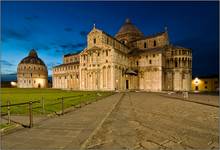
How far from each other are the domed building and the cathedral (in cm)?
6477

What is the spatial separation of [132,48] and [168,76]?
17.3 m

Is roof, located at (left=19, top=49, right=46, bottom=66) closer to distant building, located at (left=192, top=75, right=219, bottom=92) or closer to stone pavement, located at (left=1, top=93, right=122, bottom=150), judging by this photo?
distant building, located at (left=192, top=75, right=219, bottom=92)

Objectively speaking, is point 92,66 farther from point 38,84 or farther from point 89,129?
point 38,84

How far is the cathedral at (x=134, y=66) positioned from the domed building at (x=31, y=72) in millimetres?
64774

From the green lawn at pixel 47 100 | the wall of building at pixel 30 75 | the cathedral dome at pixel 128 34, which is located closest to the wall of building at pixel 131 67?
the cathedral dome at pixel 128 34

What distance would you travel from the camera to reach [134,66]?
6266cm

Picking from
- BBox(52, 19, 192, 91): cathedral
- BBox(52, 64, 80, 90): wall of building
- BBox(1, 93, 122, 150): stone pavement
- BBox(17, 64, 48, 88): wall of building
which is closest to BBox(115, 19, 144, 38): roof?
BBox(52, 19, 192, 91): cathedral

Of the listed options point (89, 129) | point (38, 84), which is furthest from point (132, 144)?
point (38, 84)

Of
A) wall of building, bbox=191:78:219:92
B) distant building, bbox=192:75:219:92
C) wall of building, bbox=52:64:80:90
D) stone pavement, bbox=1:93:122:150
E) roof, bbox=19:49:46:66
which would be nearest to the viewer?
stone pavement, bbox=1:93:122:150

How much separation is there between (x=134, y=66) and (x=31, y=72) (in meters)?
75.3

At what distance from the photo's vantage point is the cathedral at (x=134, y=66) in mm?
55006

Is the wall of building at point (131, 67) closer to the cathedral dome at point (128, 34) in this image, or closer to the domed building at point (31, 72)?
the cathedral dome at point (128, 34)

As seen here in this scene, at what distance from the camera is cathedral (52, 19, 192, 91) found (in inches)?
2166

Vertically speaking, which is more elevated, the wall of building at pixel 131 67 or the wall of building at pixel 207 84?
the wall of building at pixel 131 67
